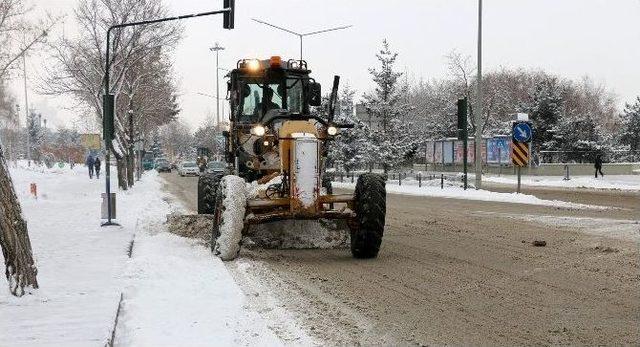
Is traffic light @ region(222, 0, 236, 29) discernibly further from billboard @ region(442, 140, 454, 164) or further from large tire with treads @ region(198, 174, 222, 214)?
billboard @ region(442, 140, 454, 164)

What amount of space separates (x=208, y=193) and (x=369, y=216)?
19.1ft

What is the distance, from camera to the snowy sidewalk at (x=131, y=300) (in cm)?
588

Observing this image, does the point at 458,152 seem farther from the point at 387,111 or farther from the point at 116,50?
the point at 116,50

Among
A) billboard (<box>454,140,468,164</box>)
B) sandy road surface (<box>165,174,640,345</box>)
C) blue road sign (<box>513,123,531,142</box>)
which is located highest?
blue road sign (<box>513,123,531,142</box>)

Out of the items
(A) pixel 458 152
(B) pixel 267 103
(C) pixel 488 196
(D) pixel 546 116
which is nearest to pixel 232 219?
(B) pixel 267 103

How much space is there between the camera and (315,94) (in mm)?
12773

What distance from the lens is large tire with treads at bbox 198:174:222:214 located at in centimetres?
1519

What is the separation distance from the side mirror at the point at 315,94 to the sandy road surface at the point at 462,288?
276cm

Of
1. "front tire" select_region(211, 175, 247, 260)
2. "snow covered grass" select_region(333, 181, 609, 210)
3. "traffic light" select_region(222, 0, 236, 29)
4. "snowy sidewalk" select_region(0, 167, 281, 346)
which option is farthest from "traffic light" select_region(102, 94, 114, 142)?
"snow covered grass" select_region(333, 181, 609, 210)

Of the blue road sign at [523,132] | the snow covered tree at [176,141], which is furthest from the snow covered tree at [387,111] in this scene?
the snow covered tree at [176,141]

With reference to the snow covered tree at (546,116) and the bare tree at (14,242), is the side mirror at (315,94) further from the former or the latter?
the snow covered tree at (546,116)

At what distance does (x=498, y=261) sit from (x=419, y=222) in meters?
6.60

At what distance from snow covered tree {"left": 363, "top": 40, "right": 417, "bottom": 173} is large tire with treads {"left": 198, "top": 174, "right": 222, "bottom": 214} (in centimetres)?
2733

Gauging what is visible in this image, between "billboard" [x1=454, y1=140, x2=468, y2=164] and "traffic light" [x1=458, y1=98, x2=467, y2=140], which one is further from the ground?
"traffic light" [x1=458, y1=98, x2=467, y2=140]
